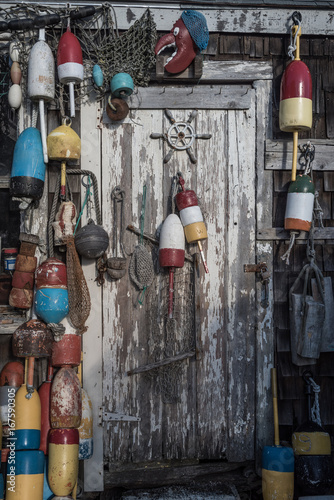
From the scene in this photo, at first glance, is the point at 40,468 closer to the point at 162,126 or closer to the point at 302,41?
the point at 162,126

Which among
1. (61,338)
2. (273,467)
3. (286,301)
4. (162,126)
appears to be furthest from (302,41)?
(273,467)

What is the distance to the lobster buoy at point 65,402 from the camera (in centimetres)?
366

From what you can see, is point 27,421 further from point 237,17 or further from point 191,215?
point 237,17

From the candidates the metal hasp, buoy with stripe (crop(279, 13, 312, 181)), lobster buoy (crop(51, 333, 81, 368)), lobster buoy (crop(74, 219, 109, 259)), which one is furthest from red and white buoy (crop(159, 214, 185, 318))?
buoy with stripe (crop(279, 13, 312, 181))

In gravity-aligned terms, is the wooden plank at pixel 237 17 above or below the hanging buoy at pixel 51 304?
above

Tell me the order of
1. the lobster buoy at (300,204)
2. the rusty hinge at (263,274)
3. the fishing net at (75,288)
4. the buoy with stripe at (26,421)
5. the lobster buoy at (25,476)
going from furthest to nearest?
1. the rusty hinge at (263,274)
2. the lobster buoy at (300,204)
3. the fishing net at (75,288)
4. the buoy with stripe at (26,421)
5. the lobster buoy at (25,476)

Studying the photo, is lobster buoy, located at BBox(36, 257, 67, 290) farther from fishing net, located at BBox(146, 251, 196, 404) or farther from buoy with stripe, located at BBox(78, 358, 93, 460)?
buoy with stripe, located at BBox(78, 358, 93, 460)

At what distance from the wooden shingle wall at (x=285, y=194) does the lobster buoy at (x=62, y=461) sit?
157 cm

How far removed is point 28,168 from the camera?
3.75 meters

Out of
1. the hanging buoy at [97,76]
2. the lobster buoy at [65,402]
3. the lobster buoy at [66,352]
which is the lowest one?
the lobster buoy at [65,402]

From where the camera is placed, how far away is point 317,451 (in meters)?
3.83

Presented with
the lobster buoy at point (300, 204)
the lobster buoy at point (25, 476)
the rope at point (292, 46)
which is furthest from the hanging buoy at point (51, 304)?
the rope at point (292, 46)

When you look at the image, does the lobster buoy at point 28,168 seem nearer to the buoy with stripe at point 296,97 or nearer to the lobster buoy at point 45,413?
the lobster buoy at point 45,413

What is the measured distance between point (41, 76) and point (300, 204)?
2.09m
